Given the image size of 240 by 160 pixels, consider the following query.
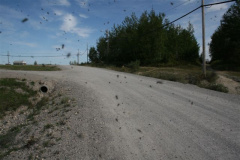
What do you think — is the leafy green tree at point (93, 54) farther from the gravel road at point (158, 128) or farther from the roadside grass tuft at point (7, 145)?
the roadside grass tuft at point (7, 145)

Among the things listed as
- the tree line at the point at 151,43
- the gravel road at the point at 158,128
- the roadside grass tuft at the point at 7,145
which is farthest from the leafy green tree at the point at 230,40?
the roadside grass tuft at the point at 7,145

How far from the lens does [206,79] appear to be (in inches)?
590

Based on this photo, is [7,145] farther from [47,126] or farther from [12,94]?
[12,94]

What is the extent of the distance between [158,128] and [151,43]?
31555 millimetres

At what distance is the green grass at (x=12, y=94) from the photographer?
27.7 feet

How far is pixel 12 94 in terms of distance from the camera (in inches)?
369

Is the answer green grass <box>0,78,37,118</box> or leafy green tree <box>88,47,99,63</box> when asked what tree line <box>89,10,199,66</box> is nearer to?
leafy green tree <box>88,47,99,63</box>

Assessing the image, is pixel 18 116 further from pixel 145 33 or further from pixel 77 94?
pixel 145 33

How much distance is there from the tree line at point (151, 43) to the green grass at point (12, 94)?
2035 centimetres

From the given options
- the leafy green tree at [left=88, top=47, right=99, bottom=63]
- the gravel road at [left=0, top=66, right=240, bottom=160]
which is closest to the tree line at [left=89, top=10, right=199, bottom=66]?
the leafy green tree at [left=88, top=47, right=99, bottom=63]

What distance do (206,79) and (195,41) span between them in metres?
43.5

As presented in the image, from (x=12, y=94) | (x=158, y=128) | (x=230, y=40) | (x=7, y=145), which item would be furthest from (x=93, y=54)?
(x=158, y=128)

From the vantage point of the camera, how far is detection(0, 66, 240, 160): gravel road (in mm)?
4242

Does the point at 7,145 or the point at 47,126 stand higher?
the point at 47,126
